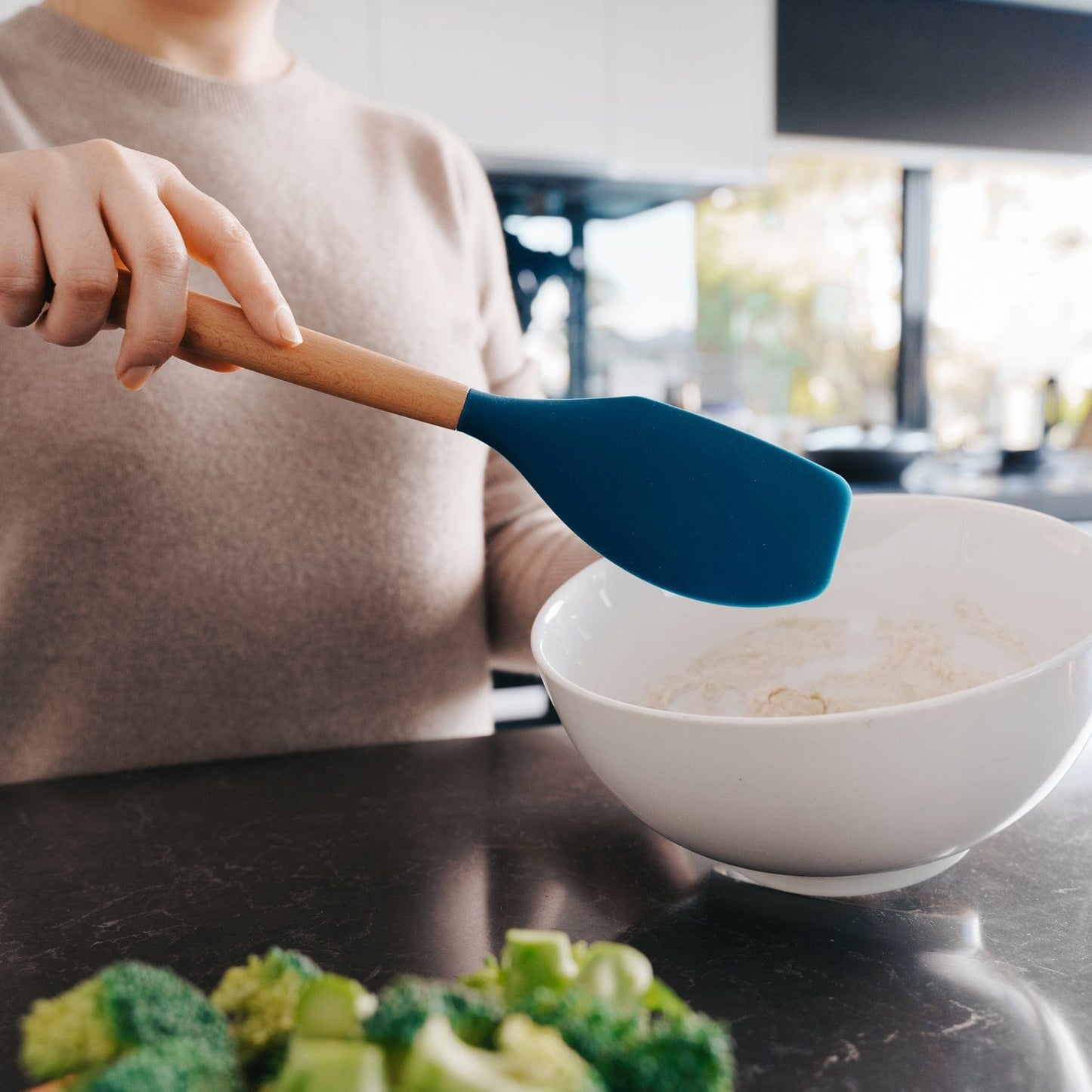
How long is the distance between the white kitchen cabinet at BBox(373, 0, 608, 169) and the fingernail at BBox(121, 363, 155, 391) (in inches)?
73.9

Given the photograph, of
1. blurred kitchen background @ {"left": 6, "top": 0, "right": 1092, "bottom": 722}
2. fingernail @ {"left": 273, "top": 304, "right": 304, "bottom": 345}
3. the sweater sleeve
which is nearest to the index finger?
fingernail @ {"left": 273, "top": 304, "right": 304, "bottom": 345}

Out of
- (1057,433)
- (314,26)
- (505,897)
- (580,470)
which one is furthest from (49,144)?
(1057,433)

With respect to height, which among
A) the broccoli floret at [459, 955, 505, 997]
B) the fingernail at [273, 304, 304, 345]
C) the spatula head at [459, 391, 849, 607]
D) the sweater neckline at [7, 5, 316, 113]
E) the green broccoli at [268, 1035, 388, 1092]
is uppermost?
the sweater neckline at [7, 5, 316, 113]

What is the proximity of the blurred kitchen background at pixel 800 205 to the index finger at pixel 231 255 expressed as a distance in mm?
1621

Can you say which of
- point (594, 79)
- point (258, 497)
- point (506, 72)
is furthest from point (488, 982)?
point (594, 79)

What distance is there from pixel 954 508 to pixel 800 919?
32 centimetres

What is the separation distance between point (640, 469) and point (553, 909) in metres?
0.25

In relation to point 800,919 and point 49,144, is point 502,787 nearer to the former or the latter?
point 800,919

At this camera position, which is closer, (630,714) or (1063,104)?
(630,714)

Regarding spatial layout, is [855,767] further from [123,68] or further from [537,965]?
[123,68]

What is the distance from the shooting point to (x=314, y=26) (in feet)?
7.00

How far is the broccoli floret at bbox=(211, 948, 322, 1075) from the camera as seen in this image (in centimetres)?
33

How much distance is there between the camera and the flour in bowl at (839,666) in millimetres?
693

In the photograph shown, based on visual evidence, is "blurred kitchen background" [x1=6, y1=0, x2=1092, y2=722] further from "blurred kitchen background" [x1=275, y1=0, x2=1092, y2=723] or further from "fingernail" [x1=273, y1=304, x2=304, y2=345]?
"fingernail" [x1=273, y1=304, x2=304, y2=345]
